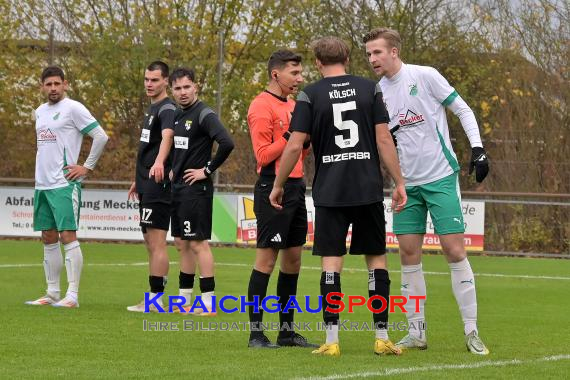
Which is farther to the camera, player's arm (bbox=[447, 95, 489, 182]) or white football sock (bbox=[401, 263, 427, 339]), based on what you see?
white football sock (bbox=[401, 263, 427, 339])

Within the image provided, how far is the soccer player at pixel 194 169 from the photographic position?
10234 mm

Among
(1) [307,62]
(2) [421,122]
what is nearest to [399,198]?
(2) [421,122]

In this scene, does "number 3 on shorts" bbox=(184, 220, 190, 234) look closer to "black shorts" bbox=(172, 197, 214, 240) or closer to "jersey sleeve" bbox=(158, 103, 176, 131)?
"black shorts" bbox=(172, 197, 214, 240)

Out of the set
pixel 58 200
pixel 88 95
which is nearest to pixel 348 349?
pixel 58 200

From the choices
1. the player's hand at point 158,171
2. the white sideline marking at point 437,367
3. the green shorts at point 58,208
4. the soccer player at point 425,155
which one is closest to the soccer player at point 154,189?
the player's hand at point 158,171

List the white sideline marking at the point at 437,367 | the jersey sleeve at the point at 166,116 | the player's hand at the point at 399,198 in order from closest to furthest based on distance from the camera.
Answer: the white sideline marking at the point at 437,367 < the player's hand at the point at 399,198 < the jersey sleeve at the point at 166,116

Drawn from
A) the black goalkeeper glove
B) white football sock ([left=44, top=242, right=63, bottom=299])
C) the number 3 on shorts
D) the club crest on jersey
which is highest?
the club crest on jersey

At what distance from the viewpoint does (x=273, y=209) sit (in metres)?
8.34

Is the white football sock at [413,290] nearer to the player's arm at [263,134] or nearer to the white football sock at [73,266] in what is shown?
the player's arm at [263,134]

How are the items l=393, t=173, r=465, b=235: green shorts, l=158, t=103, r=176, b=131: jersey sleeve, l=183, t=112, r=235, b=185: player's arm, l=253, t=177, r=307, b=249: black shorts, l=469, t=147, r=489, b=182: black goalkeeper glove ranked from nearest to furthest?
l=469, t=147, r=489, b=182: black goalkeeper glove < l=393, t=173, r=465, b=235: green shorts < l=253, t=177, r=307, b=249: black shorts < l=183, t=112, r=235, b=185: player's arm < l=158, t=103, r=176, b=131: jersey sleeve

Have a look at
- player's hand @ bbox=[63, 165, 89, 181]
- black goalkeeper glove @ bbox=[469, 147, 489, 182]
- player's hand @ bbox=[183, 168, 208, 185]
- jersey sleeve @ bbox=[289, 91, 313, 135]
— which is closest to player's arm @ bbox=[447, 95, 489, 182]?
black goalkeeper glove @ bbox=[469, 147, 489, 182]

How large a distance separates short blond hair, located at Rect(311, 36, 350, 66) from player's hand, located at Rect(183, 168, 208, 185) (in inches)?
105

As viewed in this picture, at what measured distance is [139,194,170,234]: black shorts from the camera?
10.9 metres

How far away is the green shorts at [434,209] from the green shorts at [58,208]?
3.77m
